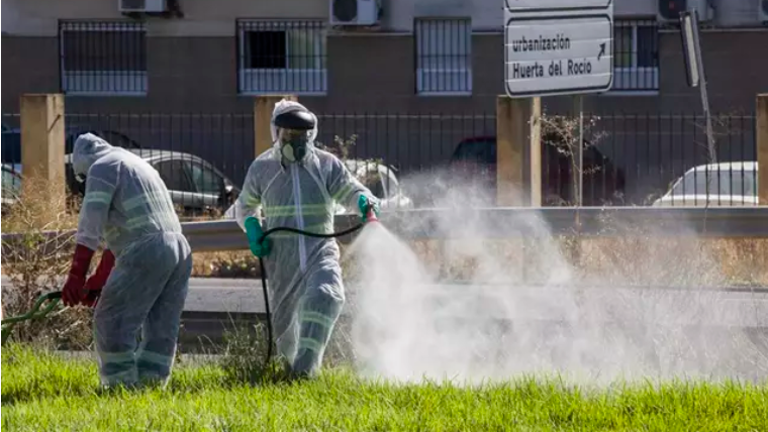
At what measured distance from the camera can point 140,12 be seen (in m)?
31.6

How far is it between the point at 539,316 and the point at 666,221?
6.21 feet

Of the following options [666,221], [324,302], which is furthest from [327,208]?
[666,221]

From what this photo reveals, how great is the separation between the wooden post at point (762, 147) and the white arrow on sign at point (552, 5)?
19.7ft

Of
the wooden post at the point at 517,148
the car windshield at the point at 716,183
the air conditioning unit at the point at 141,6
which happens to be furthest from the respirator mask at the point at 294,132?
the air conditioning unit at the point at 141,6

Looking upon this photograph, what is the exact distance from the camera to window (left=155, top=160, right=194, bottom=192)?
19961mm

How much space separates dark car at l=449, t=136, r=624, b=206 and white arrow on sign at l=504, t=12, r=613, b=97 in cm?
276

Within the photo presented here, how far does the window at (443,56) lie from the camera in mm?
31422

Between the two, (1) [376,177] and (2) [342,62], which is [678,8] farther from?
(1) [376,177]

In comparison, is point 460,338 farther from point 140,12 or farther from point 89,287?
point 140,12

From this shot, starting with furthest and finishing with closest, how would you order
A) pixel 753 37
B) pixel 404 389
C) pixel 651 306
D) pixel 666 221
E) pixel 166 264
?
pixel 753 37 < pixel 666 221 < pixel 651 306 < pixel 166 264 < pixel 404 389

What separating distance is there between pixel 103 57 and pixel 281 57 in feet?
12.2

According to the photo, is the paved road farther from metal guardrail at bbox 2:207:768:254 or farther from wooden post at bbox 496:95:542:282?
wooden post at bbox 496:95:542:282

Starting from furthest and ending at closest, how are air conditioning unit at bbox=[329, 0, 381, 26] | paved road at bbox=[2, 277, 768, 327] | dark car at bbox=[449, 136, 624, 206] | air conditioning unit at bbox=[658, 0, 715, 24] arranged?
air conditioning unit at bbox=[329, 0, 381, 26]
air conditioning unit at bbox=[658, 0, 715, 24]
dark car at bbox=[449, 136, 624, 206]
paved road at bbox=[2, 277, 768, 327]

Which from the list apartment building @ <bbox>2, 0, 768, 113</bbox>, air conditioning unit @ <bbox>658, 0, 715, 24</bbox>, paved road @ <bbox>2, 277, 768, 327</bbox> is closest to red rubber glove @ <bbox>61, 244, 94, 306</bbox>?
paved road @ <bbox>2, 277, 768, 327</bbox>
